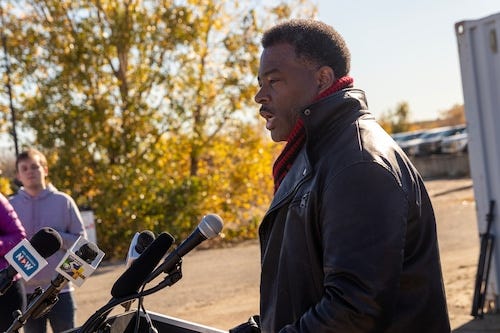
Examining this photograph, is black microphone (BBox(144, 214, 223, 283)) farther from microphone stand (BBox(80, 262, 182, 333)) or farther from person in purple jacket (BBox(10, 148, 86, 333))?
person in purple jacket (BBox(10, 148, 86, 333))

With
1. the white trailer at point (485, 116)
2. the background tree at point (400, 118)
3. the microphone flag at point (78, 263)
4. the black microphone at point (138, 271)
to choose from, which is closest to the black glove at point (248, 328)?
the black microphone at point (138, 271)

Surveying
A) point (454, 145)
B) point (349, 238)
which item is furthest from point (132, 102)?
point (454, 145)

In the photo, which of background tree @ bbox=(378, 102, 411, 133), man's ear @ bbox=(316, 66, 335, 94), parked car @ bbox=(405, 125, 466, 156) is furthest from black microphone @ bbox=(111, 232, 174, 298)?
background tree @ bbox=(378, 102, 411, 133)

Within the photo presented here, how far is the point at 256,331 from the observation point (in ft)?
8.25

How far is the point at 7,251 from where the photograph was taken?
195 inches

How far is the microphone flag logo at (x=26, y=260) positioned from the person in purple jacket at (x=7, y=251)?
180 cm

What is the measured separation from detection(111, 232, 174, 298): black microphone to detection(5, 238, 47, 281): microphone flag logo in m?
0.80

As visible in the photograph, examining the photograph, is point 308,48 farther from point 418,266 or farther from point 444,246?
point 444,246

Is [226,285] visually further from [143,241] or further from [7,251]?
[143,241]

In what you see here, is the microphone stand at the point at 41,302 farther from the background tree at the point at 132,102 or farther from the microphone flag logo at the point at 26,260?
the background tree at the point at 132,102

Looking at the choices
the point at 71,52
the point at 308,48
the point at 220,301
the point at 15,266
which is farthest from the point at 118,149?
the point at 308,48

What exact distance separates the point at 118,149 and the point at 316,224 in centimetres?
1277

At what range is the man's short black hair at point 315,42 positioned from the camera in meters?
2.32

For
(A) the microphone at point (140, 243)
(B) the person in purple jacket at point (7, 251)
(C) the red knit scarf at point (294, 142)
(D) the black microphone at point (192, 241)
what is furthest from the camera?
(B) the person in purple jacket at point (7, 251)
